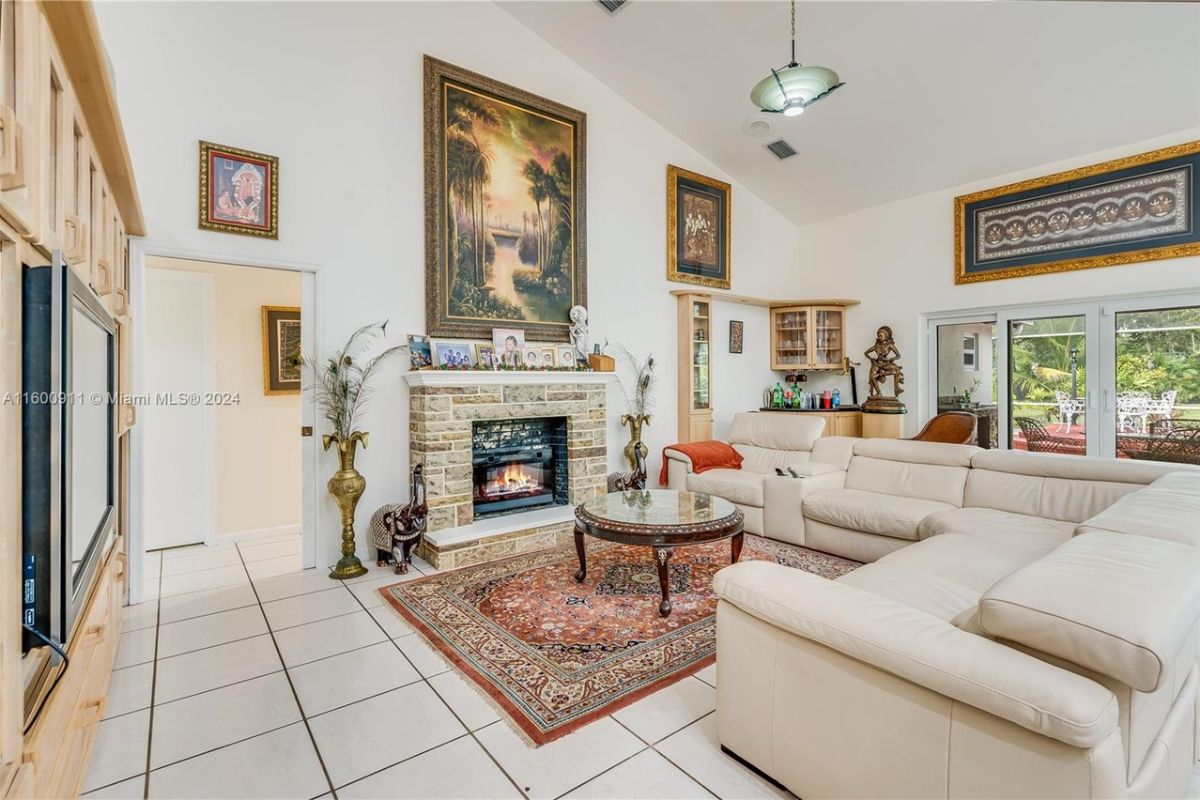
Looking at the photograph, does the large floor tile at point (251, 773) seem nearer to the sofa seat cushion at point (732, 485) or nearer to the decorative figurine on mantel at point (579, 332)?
the sofa seat cushion at point (732, 485)

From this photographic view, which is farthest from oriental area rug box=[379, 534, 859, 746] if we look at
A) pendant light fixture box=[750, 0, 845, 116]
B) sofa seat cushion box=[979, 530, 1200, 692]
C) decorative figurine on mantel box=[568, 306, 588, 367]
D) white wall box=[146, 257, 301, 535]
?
pendant light fixture box=[750, 0, 845, 116]

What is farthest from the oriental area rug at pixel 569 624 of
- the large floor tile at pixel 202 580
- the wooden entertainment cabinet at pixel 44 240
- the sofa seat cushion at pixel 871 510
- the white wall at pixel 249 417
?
the white wall at pixel 249 417

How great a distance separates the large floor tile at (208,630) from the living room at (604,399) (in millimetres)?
25

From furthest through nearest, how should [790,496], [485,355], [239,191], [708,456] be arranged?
[708,456] → [485,355] → [790,496] → [239,191]

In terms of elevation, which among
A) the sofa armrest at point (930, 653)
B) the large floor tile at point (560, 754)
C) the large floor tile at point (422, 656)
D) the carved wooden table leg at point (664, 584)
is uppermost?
the sofa armrest at point (930, 653)

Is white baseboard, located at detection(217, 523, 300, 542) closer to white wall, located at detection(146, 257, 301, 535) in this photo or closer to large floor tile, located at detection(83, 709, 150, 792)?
white wall, located at detection(146, 257, 301, 535)

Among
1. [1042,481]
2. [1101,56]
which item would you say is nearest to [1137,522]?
[1042,481]

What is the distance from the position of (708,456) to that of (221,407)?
13.6 feet

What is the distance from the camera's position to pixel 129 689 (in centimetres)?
226

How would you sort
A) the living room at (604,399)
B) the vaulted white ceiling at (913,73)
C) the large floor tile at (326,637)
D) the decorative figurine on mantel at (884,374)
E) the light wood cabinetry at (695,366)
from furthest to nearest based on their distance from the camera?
the decorative figurine on mantel at (884,374) → the light wood cabinetry at (695,366) → the vaulted white ceiling at (913,73) → the large floor tile at (326,637) → the living room at (604,399)

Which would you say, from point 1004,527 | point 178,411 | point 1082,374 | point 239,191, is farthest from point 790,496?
point 178,411

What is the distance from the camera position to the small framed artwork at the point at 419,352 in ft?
13.1

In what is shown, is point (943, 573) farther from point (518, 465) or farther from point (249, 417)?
point (249, 417)

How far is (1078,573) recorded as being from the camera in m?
1.38
